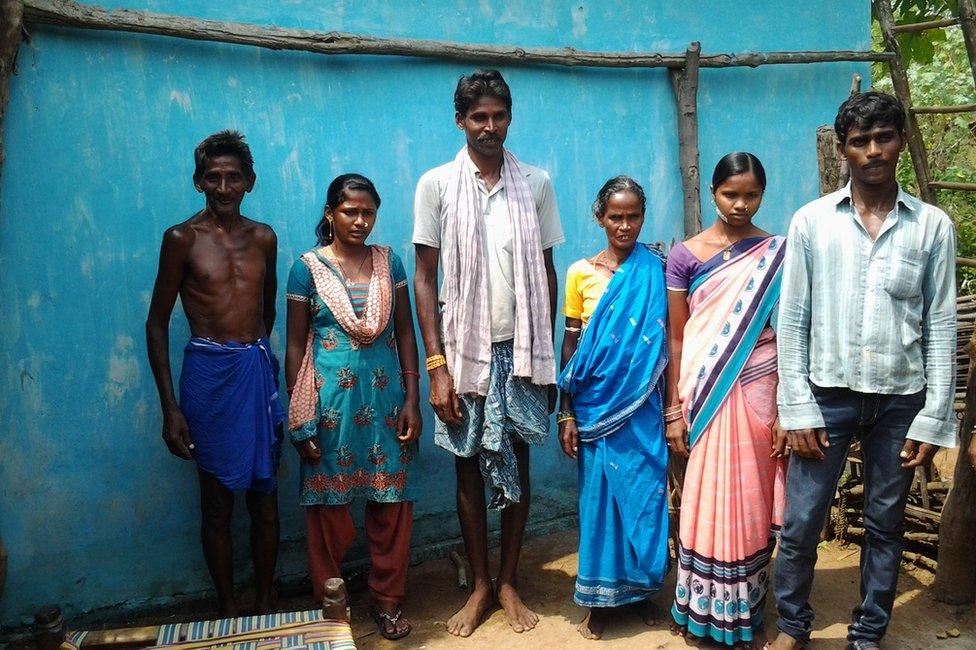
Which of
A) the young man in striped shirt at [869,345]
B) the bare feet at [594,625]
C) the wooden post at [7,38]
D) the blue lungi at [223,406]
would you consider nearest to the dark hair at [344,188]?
the blue lungi at [223,406]

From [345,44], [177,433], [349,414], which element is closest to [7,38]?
[345,44]

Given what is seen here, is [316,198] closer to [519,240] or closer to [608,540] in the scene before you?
[519,240]

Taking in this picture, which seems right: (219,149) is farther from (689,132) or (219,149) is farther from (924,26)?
(924,26)

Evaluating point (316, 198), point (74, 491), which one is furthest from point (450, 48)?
point (74, 491)

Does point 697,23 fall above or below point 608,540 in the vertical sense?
above

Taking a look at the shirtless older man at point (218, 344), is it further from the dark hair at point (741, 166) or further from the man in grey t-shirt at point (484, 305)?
the dark hair at point (741, 166)

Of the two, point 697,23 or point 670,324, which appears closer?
point 670,324

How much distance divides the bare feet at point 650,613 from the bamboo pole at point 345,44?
269 cm

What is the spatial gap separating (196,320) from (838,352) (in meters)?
2.41

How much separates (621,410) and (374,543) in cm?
119

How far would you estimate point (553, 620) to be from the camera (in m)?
3.65

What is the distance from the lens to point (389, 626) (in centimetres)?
355

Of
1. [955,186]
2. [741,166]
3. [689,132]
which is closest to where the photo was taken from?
[741,166]

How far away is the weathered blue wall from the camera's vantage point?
348cm
